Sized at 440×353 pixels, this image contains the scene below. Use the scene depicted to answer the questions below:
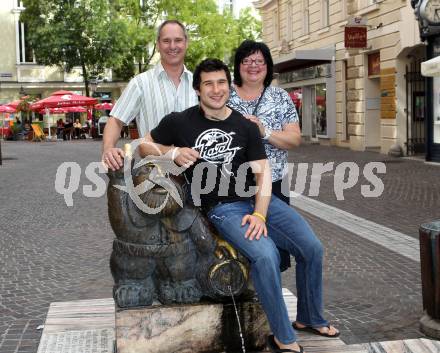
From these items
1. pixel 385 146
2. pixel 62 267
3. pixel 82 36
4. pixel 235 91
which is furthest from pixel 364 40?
pixel 82 36

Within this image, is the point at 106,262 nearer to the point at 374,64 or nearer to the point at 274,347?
the point at 274,347

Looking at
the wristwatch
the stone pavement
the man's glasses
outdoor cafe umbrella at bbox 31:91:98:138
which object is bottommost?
the stone pavement

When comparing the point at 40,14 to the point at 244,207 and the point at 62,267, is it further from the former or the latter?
the point at 244,207

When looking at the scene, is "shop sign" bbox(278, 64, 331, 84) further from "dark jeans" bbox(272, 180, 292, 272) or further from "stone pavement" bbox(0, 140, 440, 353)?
"dark jeans" bbox(272, 180, 292, 272)

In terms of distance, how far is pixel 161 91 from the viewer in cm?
392

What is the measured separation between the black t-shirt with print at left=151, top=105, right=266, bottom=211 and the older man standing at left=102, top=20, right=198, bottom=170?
0.44 meters

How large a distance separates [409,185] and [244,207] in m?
9.16

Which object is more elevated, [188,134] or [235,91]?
[235,91]

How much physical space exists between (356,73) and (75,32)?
2053 centimetres

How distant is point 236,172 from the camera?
137 inches

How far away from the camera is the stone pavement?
465 centimetres

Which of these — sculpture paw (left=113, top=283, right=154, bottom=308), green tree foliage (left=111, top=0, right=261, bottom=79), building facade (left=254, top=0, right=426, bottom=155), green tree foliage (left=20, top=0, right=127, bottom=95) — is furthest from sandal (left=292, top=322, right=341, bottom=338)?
green tree foliage (left=111, top=0, right=261, bottom=79)

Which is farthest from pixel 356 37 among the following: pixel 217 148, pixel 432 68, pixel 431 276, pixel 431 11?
pixel 217 148

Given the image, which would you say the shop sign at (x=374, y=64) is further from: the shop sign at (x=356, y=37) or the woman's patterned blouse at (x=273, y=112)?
the woman's patterned blouse at (x=273, y=112)
